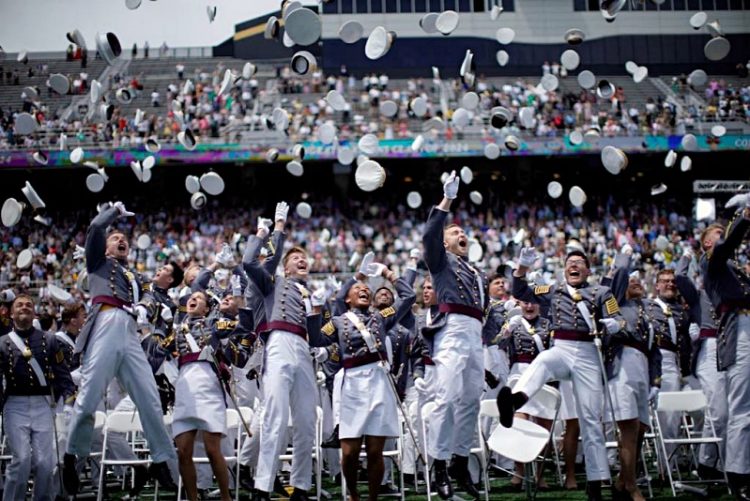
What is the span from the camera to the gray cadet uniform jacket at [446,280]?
7875 mm

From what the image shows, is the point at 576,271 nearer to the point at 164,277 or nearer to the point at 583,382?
the point at 583,382

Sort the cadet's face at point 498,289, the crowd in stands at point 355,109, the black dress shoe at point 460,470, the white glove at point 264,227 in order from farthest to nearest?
the crowd in stands at point 355,109 → the cadet's face at point 498,289 → the white glove at point 264,227 → the black dress shoe at point 460,470

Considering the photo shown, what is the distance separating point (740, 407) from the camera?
7918 millimetres

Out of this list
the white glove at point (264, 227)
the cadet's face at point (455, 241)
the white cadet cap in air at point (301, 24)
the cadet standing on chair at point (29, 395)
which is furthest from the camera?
the white cadet cap in air at point (301, 24)

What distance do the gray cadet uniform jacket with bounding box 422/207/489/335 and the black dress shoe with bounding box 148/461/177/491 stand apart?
2.63 meters

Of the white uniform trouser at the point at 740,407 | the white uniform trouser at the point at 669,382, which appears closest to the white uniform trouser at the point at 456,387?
the white uniform trouser at the point at 740,407

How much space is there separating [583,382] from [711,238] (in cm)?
197

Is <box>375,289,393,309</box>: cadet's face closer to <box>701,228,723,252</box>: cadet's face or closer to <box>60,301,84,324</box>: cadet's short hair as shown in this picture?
Answer: <box>701,228,723,252</box>: cadet's face

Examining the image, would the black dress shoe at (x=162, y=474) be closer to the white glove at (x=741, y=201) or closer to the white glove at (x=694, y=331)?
the white glove at (x=741, y=201)

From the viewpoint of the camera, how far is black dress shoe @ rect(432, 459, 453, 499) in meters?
7.52

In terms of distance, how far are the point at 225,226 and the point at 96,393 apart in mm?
23719

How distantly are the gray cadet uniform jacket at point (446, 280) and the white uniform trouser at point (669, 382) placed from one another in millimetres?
3465

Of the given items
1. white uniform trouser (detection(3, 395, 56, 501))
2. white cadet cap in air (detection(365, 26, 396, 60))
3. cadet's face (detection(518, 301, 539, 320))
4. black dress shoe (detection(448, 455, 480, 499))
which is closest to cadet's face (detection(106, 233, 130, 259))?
white uniform trouser (detection(3, 395, 56, 501))

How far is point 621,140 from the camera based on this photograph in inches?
1252
